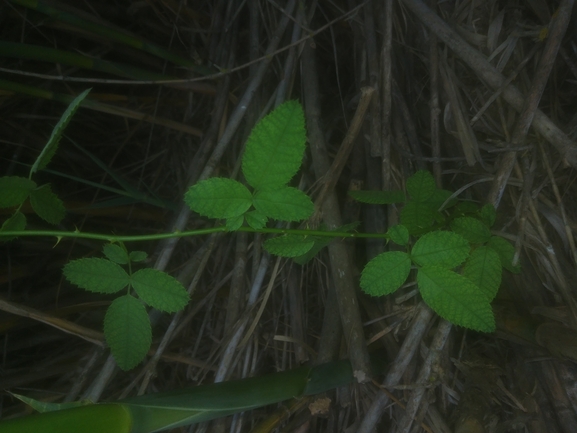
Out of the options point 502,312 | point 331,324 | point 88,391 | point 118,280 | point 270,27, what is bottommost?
point 88,391

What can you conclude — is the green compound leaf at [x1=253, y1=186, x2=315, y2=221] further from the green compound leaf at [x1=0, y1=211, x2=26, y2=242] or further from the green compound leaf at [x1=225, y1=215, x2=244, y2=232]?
the green compound leaf at [x1=0, y1=211, x2=26, y2=242]

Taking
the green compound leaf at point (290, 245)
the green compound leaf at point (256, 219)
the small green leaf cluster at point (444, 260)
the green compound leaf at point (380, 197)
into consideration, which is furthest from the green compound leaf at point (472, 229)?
the green compound leaf at point (256, 219)

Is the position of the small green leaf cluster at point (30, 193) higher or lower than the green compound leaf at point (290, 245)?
higher

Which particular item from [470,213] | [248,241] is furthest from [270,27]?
[470,213]

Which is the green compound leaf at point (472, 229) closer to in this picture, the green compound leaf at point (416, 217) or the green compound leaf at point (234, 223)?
the green compound leaf at point (416, 217)

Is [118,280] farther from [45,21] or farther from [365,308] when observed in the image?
[45,21]

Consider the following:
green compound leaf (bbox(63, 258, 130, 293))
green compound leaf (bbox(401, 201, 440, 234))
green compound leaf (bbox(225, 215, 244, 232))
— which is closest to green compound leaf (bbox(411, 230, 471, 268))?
green compound leaf (bbox(401, 201, 440, 234))

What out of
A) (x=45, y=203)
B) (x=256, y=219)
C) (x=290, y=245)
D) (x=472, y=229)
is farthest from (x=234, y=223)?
(x=472, y=229)

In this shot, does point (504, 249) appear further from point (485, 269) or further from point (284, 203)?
point (284, 203)
